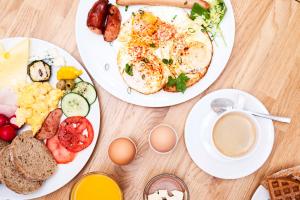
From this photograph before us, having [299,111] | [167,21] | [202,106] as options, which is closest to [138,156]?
[202,106]

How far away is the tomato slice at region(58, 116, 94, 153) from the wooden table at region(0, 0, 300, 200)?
0.28 ft

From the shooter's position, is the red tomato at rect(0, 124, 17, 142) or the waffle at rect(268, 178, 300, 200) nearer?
the waffle at rect(268, 178, 300, 200)

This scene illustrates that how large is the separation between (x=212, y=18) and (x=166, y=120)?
19.9 inches

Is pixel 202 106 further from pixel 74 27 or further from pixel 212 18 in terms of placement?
pixel 74 27

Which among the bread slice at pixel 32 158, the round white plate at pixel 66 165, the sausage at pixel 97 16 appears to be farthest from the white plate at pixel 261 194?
the sausage at pixel 97 16

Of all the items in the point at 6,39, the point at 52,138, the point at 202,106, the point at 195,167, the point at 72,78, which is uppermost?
the point at 6,39

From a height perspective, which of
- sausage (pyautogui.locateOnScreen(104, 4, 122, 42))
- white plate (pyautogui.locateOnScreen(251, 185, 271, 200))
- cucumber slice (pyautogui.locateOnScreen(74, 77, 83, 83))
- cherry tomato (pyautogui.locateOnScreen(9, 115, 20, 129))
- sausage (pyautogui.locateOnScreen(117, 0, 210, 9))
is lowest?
white plate (pyautogui.locateOnScreen(251, 185, 271, 200))

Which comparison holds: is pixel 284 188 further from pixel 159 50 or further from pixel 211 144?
pixel 159 50

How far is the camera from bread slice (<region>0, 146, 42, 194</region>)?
2.07m

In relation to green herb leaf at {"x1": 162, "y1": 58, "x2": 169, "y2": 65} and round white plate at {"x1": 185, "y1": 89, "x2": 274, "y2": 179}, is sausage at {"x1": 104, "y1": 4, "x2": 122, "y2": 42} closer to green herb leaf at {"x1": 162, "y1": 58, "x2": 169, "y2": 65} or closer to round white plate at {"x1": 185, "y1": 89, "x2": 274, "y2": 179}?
green herb leaf at {"x1": 162, "y1": 58, "x2": 169, "y2": 65}

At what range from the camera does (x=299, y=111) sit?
6.98ft

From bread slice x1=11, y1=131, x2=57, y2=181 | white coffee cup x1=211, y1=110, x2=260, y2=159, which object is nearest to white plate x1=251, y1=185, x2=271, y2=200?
white coffee cup x1=211, y1=110, x2=260, y2=159

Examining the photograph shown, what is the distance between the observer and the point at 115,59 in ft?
6.98

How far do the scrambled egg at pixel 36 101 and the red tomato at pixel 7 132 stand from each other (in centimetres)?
4
